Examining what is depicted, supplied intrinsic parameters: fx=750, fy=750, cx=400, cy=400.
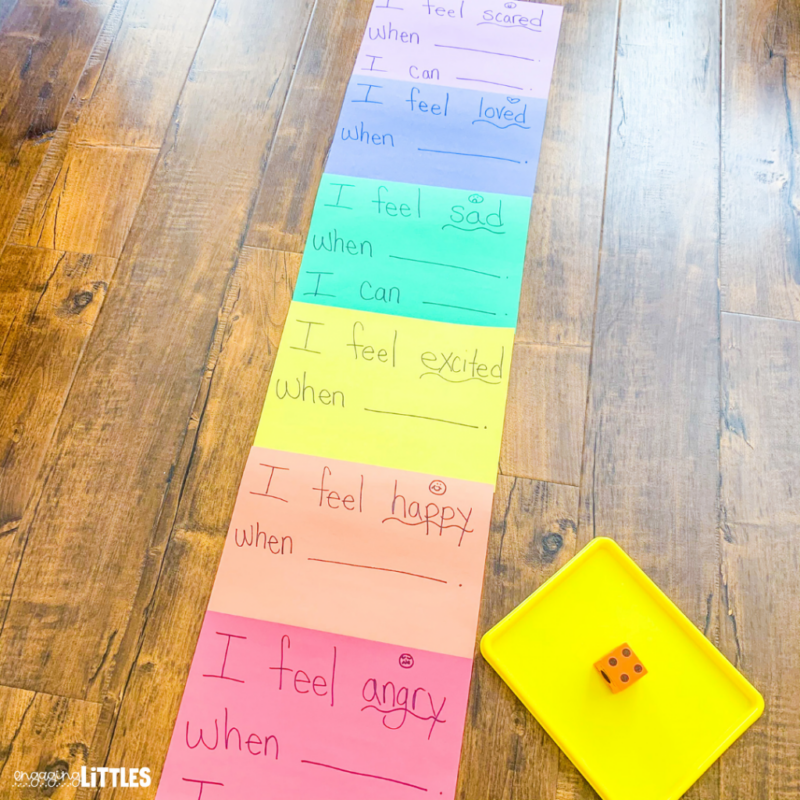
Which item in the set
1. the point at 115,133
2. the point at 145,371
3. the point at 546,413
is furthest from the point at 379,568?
the point at 115,133

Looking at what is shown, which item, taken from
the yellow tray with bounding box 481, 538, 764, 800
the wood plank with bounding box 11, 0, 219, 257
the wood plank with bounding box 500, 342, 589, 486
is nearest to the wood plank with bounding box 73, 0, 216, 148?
the wood plank with bounding box 11, 0, 219, 257

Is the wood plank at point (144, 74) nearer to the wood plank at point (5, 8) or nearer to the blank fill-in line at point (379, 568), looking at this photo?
the wood plank at point (5, 8)

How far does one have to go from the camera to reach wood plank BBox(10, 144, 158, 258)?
110cm

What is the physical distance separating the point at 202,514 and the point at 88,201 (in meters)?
0.52

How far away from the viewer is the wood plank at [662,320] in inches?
36.3

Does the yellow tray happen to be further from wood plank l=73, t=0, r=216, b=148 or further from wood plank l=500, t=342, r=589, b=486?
wood plank l=73, t=0, r=216, b=148

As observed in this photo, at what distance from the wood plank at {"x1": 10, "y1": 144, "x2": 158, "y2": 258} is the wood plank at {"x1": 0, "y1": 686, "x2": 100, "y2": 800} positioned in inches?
23.7

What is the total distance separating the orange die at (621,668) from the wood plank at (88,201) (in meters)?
0.85

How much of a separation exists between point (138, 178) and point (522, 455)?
0.71 metres

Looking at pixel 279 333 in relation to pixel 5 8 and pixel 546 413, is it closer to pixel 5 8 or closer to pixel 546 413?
pixel 546 413

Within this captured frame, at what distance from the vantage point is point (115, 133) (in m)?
1.17

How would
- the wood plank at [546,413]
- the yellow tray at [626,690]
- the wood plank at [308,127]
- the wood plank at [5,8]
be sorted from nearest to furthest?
the yellow tray at [626,690] < the wood plank at [546,413] < the wood plank at [308,127] < the wood plank at [5,8]

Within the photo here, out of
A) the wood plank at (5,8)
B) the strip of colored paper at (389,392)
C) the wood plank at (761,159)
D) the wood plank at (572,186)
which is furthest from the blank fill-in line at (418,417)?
the wood plank at (5,8)

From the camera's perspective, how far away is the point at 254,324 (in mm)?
1036
